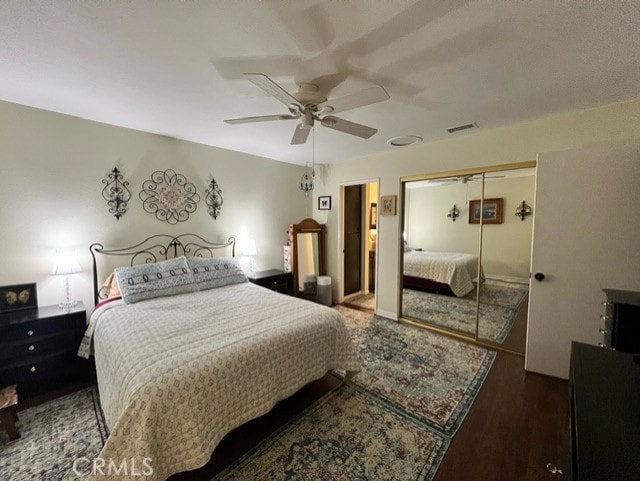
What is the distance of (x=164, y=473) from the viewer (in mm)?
1254

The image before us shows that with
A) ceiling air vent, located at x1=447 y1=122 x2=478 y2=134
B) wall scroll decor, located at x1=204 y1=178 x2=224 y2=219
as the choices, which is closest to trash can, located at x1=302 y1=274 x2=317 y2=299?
wall scroll decor, located at x1=204 y1=178 x2=224 y2=219

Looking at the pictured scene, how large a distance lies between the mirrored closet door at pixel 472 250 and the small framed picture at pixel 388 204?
0.18 m

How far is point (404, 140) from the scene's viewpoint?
319 centimetres

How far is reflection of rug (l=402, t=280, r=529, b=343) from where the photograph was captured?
125 inches

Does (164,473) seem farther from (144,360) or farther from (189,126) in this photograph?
(189,126)

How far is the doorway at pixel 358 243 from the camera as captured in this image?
4.60 meters

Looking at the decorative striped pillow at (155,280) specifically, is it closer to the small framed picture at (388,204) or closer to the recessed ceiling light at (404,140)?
the small framed picture at (388,204)

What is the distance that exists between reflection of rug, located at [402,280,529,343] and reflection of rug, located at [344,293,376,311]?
26.1 inches

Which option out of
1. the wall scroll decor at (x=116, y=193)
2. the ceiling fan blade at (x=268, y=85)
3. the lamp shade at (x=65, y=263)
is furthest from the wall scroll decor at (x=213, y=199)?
the ceiling fan blade at (x=268, y=85)

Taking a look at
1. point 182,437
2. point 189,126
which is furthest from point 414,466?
point 189,126

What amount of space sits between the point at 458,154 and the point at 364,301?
2845 millimetres

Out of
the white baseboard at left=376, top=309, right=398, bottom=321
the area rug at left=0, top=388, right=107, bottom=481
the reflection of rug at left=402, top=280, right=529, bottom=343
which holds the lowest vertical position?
the area rug at left=0, top=388, right=107, bottom=481

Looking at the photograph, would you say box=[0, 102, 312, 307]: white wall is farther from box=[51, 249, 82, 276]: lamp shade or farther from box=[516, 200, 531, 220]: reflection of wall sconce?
box=[516, 200, 531, 220]: reflection of wall sconce

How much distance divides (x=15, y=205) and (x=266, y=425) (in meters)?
2.91
